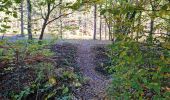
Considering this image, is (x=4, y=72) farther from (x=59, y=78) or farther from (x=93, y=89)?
(x=93, y=89)

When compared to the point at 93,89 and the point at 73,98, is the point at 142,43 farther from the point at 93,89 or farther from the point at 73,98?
the point at 93,89

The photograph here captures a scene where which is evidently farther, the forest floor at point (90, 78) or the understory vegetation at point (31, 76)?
the forest floor at point (90, 78)

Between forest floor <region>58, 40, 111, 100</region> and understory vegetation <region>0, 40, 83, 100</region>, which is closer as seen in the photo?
understory vegetation <region>0, 40, 83, 100</region>

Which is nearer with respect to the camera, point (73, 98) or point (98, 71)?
point (73, 98)

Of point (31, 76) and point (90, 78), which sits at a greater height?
point (31, 76)

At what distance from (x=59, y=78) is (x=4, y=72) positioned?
2234mm

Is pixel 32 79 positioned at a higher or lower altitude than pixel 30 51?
lower

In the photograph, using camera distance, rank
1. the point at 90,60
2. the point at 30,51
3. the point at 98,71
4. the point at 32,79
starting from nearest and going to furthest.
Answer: the point at 32,79 < the point at 30,51 < the point at 98,71 < the point at 90,60

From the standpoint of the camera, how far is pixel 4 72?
10.9m

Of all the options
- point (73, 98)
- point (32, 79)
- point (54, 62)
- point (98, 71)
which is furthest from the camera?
point (98, 71)

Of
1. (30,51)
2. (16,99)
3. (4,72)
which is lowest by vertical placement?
(16,99)

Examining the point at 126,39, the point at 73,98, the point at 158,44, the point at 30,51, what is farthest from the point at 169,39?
the point at 30,51

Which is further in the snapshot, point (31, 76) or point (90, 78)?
point (90, 78)

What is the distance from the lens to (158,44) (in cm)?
389
